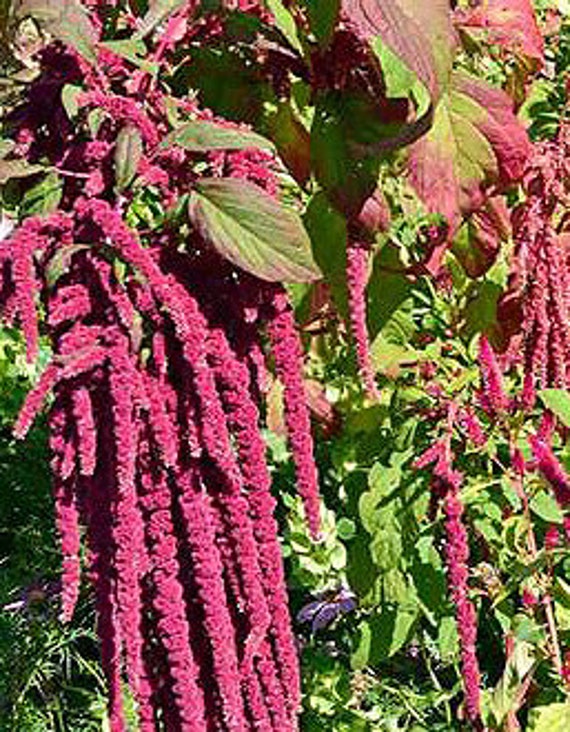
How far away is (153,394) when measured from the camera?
1.02 metres

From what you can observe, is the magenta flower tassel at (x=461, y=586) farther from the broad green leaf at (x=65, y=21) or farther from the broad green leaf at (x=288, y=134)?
the broad green leaf at (x=65, y=21)

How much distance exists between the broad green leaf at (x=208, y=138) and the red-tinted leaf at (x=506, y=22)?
1.07 feet

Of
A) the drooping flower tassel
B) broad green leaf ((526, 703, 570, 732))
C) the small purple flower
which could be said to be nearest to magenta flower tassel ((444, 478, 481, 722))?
broad green leaf ((526, 703, 570, 732))

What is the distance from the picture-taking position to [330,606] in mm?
2377

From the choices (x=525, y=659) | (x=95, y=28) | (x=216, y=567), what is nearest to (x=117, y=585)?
(x=216, y=567)

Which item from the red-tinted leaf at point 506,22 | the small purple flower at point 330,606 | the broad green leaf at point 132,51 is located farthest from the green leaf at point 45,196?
the small purple flower at point 330,606

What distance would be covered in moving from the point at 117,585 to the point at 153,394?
14cm

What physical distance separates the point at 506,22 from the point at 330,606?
51.8 inches

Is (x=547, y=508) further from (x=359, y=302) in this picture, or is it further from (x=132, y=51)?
(x=132, y=51)

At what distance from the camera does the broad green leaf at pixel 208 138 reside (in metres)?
1.03

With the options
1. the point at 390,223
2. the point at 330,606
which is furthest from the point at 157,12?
the point at 330,606

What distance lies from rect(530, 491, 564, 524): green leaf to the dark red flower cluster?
0.56 m

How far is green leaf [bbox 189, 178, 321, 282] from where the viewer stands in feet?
3.38

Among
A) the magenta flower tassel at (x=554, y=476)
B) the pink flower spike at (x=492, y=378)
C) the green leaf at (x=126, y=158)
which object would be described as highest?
the green leaf at (x=126, y=158)
